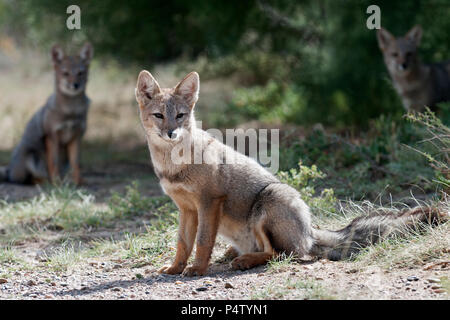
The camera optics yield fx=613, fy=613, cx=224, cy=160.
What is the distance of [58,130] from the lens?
9.82m

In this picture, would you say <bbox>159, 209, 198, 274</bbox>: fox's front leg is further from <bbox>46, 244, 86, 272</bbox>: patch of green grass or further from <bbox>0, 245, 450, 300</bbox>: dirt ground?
<bbox>46, 244, 86, 272</bbox>: patch of green grass

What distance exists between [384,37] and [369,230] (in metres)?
5.64

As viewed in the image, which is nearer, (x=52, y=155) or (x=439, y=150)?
(x=439, y=150)

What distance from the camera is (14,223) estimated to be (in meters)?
6.94

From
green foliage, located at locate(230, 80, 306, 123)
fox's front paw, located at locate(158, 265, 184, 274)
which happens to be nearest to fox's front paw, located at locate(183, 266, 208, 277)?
fox's front paw, located at locate(158, 265, 184, 274)

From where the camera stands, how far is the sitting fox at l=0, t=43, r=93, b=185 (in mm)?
9656

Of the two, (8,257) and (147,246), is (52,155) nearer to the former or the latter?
(8,257)

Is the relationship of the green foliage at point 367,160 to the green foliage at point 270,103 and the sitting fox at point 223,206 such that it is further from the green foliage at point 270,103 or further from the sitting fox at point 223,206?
the green foliage at point 270,103

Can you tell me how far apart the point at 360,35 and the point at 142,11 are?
3915 mm

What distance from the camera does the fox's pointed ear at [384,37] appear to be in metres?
9.72

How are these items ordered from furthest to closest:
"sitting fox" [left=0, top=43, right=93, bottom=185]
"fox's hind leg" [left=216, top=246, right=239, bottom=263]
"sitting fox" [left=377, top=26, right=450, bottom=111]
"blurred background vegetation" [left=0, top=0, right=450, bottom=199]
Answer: "blurred background vegetation" [left=0, top=0, right=450, bottom=199] → "sitting fox" [left=377, top=26, right=450, bottom=111] → "sitting fox" [left=0, top=43, right=93, bottom=185] → "fox's hind leg" [left=216, top=246, right=239, bottom=263]

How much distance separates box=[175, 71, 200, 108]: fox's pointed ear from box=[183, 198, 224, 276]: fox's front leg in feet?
3.03

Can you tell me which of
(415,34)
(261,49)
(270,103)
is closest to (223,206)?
(415,34)

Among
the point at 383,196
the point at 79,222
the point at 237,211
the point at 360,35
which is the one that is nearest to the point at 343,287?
the point at 237,211
